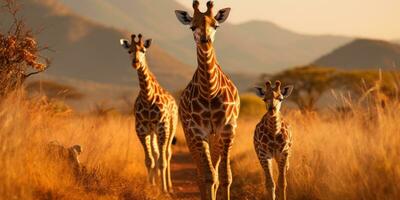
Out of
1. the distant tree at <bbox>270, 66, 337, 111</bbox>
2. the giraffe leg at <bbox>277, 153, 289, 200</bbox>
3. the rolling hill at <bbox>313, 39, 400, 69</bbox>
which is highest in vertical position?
the rolling hill at <bbox>313, 39, 400, 69</bbox>

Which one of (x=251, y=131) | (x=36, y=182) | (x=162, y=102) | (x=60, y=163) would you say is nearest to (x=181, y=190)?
(x=162, y=102)

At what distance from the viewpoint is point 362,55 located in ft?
344

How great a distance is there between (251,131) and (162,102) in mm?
8321

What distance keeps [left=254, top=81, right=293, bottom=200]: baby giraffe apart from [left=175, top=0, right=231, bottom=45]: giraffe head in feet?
6.30

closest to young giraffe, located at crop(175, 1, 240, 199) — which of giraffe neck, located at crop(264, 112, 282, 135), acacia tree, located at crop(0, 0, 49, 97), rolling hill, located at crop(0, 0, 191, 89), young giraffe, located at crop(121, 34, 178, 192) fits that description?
giraffe neck, located at crop(264, 112, 282, 135)

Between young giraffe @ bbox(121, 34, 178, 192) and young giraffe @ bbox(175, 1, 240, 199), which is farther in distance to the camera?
young giraffe @ bbox(121, 34, 178, 192)

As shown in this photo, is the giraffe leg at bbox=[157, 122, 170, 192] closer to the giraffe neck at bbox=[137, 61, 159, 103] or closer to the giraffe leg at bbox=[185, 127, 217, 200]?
the giraffe neck at bbox=[137, 61, 159, 103]

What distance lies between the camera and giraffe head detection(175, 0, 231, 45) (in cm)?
709

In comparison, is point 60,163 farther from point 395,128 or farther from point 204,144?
point 395,128

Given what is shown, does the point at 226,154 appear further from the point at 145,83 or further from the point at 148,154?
the point at 145,83

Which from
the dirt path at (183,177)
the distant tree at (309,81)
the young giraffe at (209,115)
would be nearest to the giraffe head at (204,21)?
the young giraffe at (209,115)

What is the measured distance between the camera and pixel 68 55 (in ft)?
460

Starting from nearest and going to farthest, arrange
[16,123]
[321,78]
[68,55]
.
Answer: [16,123] → [321,78] → [68,55]

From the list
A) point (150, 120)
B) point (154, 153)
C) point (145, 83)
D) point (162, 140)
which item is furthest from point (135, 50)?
point (154, 153)
